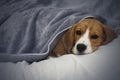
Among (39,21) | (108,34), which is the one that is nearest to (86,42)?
(108,34)

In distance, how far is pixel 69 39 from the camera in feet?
4.79

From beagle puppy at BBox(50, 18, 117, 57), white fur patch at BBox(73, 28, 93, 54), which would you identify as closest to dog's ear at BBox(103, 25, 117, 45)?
beagle puppy at BBox(50, 18, 117, 57)

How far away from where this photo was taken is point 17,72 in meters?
1.22

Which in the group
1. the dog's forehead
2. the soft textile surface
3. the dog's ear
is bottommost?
the soft textile surface

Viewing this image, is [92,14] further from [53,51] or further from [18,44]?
[18,44]

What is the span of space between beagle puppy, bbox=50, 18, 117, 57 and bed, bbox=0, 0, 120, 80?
0.15ft

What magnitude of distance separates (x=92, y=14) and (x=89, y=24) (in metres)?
0.13

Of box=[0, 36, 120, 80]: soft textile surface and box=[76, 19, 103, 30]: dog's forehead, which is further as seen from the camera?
box=[76, 19, 103, 30]: dog's forehead

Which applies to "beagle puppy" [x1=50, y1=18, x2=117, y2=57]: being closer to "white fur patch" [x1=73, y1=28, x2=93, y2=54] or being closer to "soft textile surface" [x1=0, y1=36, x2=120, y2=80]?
"white fur patch" [x1=73, y1=28, x2=93, y2=54]

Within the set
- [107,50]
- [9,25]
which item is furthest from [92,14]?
[9,25]

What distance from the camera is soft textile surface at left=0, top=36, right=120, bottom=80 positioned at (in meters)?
1.16

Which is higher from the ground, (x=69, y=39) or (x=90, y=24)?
(x=90, y=24)

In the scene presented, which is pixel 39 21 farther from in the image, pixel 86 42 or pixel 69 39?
pixel 86 42

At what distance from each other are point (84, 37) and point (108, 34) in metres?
0.16
